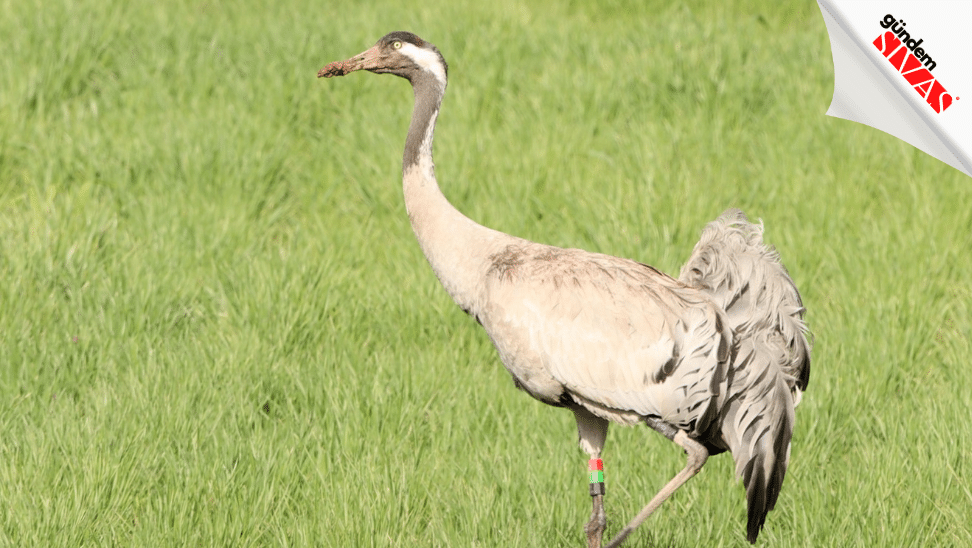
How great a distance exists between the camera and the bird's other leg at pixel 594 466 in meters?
4.34

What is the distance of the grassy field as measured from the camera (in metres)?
4.72

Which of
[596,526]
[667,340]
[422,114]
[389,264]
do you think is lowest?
[596,526]

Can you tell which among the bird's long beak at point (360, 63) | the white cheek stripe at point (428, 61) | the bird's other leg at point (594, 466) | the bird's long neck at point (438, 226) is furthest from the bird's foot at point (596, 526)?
the bird's long beak at point (360, 63)

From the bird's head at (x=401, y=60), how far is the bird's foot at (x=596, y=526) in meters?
2.07

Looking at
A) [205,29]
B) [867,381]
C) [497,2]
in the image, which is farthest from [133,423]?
[497,2]

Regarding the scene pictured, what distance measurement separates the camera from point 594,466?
4398mm

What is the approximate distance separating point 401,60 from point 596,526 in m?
2.33

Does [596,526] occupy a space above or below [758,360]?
below

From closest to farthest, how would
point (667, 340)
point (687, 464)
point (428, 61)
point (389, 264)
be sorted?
1. point (667, 340)
2. point (687, 464)
3. point (428, 61)
4. point (389, 264)

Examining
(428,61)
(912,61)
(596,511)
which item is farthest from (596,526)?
(912,61)

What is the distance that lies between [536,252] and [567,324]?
1.35ft

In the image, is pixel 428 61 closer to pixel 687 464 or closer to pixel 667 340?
pixel 667 340

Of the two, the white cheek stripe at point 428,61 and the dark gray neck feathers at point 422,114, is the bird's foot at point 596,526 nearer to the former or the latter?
the dark gray neck feathers at point 422,114

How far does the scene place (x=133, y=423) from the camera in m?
5.07
